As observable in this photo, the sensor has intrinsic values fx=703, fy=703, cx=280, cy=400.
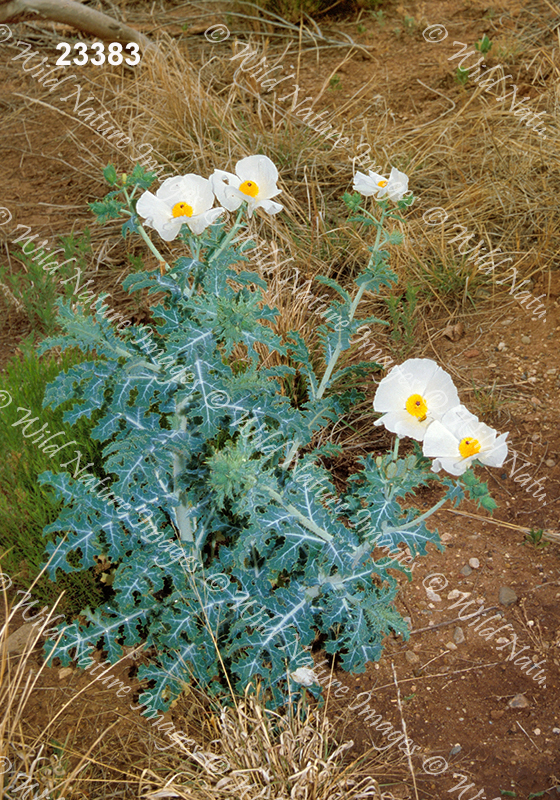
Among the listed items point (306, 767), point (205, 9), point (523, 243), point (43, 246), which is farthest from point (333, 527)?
point (205, 9)

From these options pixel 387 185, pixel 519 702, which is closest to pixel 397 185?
pixel 387 185

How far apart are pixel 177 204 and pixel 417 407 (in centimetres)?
74

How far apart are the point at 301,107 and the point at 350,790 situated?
12.4ft

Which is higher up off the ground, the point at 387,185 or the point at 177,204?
the point at 177,204

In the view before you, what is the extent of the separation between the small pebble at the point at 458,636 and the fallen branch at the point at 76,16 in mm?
3945

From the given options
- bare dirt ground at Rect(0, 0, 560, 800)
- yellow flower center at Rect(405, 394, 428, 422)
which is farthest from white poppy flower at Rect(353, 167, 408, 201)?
bare dirt ground at Rect(0, 0, 560, 800)

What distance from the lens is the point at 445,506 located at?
247 centimetres

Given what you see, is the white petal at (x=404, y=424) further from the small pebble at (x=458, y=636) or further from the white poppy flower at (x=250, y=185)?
the small pebble at (x=458, y=636)

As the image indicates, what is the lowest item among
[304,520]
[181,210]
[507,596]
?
[507,596]

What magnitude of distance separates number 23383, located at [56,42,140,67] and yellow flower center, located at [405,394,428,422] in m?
3.85

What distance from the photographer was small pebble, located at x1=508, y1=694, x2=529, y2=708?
1911mm

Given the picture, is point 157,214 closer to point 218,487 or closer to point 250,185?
point 250,185

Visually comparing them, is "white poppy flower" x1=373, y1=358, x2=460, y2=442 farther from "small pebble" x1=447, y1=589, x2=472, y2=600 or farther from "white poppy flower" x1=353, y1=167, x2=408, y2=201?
"small pebble" x1=447, y1=589, x2=472, y2=600

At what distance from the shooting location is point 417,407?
1.65 meters
